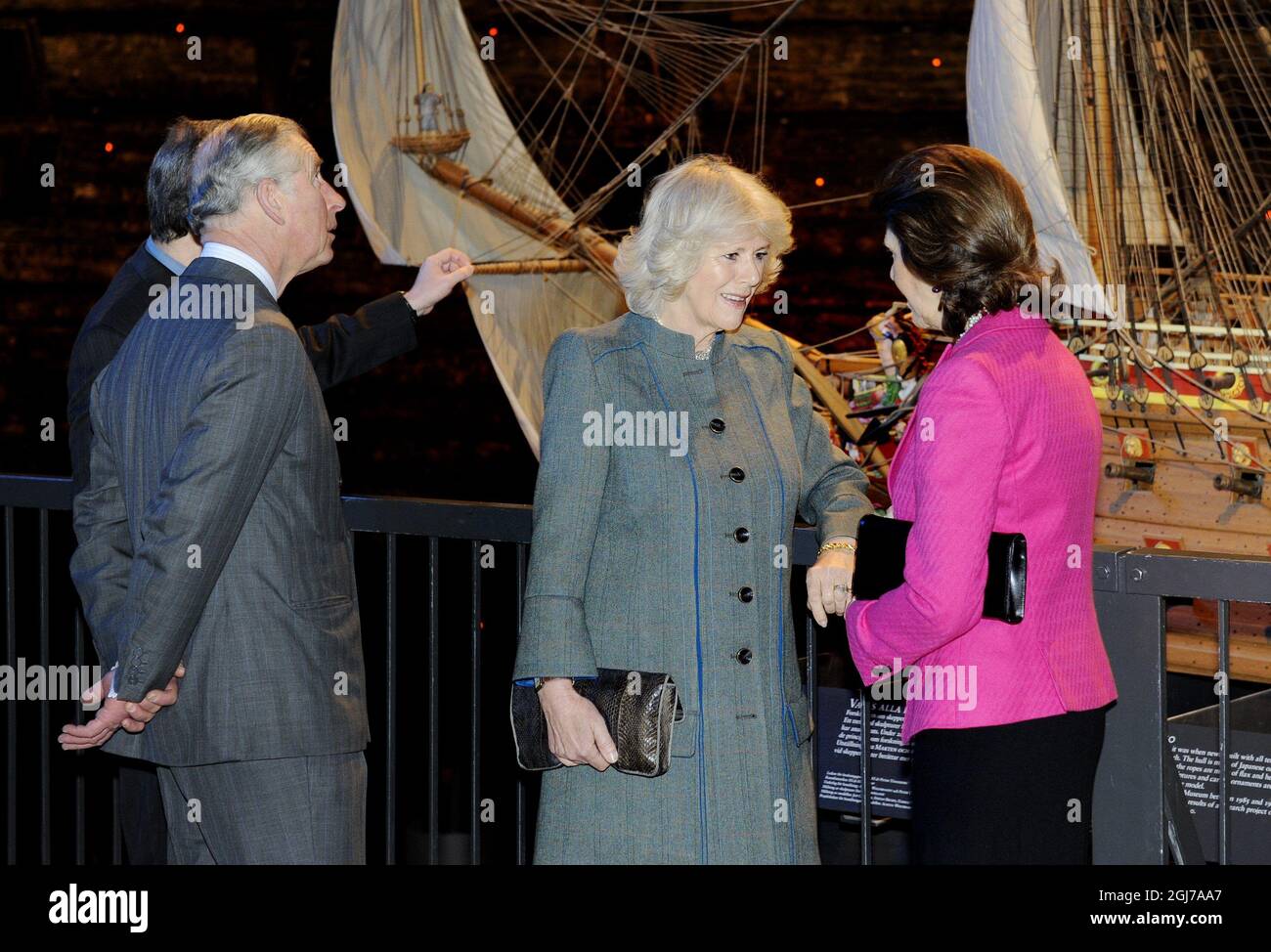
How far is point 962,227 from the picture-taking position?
1978 millimetres

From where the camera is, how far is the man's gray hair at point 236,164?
2211 millimetres

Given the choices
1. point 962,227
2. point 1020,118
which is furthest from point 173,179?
point 1020,118

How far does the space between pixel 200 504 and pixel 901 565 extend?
0.97 m

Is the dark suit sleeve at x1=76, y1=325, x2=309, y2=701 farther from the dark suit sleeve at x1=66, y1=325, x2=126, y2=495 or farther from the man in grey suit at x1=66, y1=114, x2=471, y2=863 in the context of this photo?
the dark suit sleeve at x1=66, y1=325, x2=126, y2=495

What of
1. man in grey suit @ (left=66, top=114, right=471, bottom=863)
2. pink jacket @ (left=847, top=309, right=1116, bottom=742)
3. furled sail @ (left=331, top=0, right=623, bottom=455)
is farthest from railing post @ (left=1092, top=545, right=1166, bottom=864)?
furled sail @ (left=331, top=0, right=623, bottom=455)

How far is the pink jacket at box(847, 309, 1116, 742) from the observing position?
6.36ft

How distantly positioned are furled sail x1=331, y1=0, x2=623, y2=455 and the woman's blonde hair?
6589mm

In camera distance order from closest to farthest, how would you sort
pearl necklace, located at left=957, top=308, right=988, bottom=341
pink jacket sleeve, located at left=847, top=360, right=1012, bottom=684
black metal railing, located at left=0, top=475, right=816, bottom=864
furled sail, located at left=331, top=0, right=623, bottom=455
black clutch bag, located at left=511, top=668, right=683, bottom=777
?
pink jacket sleeve, located at left=847, top=360, right=1012, bottom=684
pearl necklace, located at left=957, top=308, right=988, bottom=341
black clutch bag, located at left=511, top=668, right=683, bottom=777
black metal railing, located at left=0, top=475, right=816, bottom=864
furled sail, located at left=331, top=0, right=623, bottom=455

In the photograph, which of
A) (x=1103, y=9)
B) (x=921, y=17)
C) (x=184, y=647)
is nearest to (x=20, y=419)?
(x=921, y=17)

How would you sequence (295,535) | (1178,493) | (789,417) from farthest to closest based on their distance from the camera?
1. (1178,493)
2. (789,417)
3. (295,535)

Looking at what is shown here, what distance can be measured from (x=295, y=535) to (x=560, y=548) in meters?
0.39

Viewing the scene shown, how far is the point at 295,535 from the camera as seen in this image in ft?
7.22

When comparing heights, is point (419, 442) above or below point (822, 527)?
above
